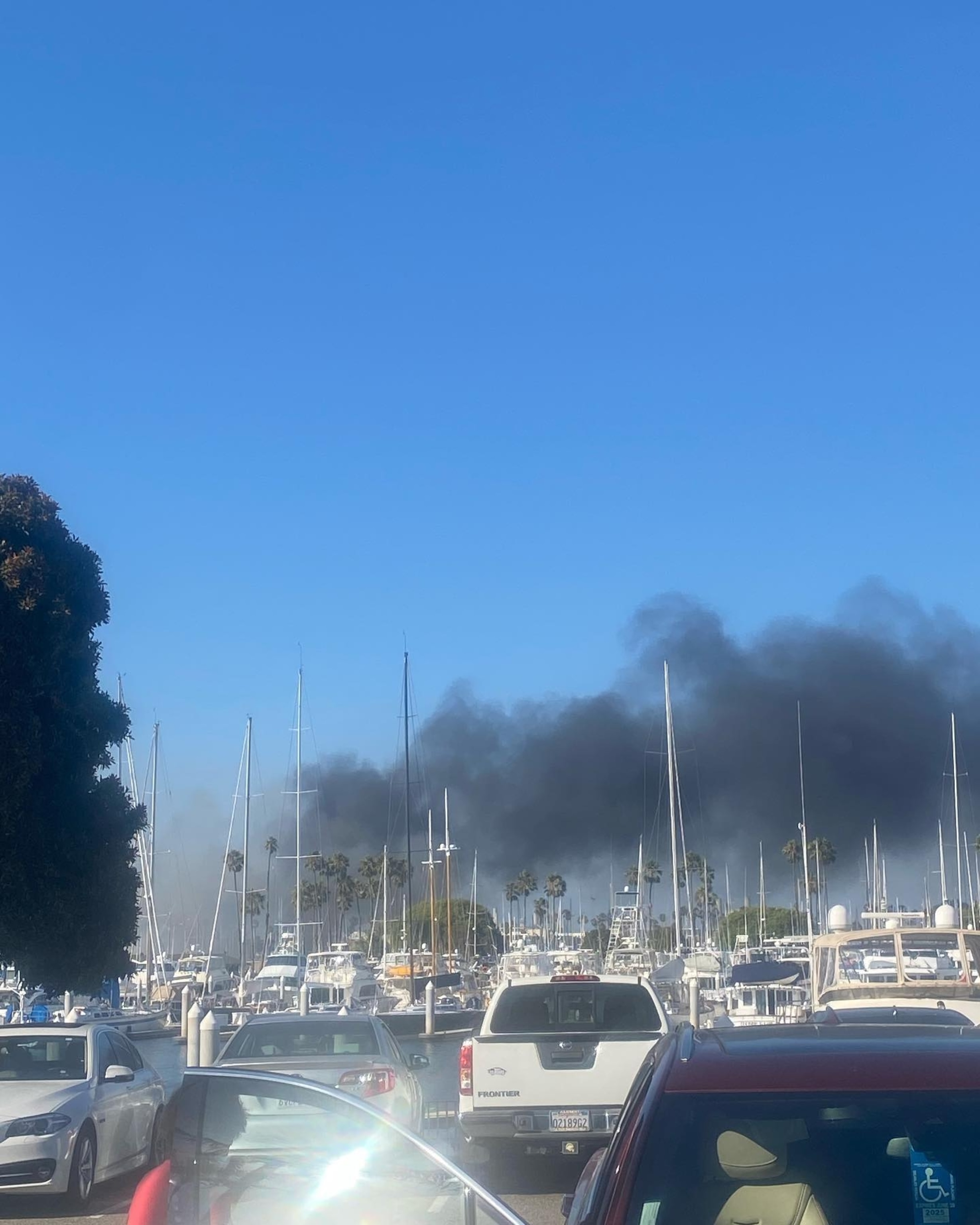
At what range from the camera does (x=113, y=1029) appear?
44.2ft

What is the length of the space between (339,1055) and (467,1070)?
46.7 inches

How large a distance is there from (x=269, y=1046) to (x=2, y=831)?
9.81 metres

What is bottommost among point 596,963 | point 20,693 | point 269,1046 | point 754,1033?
point 596,963

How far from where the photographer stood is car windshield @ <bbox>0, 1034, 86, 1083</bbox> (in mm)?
12211

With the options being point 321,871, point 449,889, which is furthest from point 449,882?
point 321,871

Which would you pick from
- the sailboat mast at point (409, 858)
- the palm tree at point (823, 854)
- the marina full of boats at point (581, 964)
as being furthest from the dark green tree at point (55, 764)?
the palm tree at point (823, 854)

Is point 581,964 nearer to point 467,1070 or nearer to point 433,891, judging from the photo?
point 433,891

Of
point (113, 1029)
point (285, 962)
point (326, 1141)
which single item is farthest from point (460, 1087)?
point (285, 962)

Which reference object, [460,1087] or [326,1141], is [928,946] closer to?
[460,1087]

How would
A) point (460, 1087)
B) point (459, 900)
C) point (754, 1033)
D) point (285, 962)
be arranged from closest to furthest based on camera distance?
point (754, 1033) → point (460, 1087) → point (285, 962) → point (459, 900)

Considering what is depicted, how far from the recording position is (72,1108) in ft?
37.1

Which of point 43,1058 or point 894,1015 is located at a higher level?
point 894,1015

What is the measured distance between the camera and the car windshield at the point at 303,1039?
13.0 metres

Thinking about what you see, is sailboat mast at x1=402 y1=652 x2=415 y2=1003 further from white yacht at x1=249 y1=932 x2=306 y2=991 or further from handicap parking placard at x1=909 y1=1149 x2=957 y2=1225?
handicap parking placard at x1=909 y1=1149 x2=957 y2=1225
